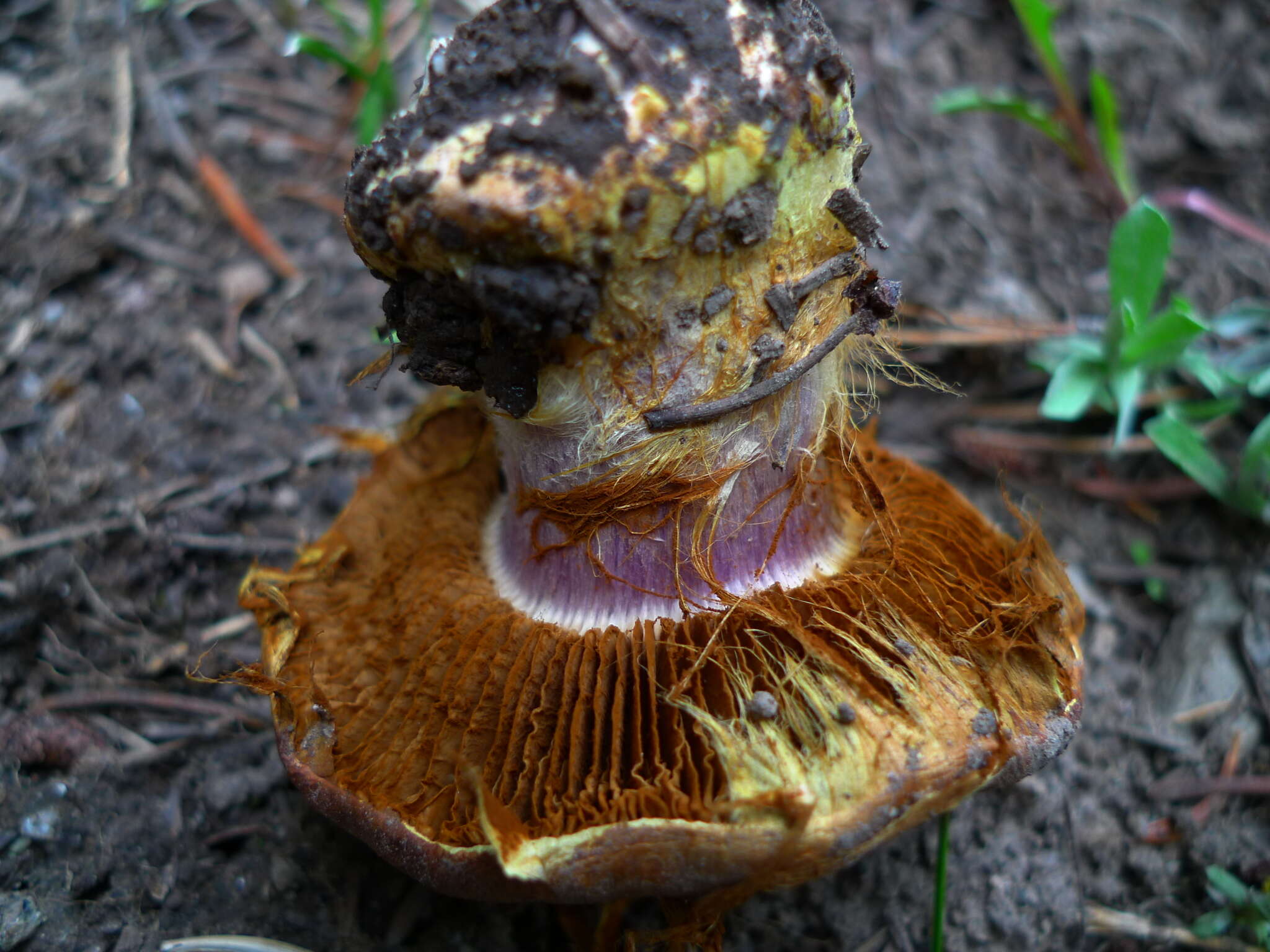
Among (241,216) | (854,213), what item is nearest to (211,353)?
(241,216)

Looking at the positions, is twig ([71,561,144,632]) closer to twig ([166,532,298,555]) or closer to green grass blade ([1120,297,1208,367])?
twig ([166,532,298,555])

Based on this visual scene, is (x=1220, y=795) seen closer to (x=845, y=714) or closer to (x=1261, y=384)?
(x=1261, y=384)

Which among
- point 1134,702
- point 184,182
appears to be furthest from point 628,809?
point 184,182

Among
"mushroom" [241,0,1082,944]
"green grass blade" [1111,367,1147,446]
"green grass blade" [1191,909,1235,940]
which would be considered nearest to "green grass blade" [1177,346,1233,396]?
"green grass blade" [1111,367,1147,446]

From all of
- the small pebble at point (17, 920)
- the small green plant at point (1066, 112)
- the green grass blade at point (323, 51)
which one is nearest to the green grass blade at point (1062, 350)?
the small green plant at point (1066, 112)

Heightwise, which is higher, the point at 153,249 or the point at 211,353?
the point at 153,249

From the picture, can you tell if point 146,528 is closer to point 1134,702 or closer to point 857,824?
point 857,824

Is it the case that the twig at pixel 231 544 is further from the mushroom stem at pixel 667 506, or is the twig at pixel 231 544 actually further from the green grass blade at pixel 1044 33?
the green grass blade at pixel 1044 33
